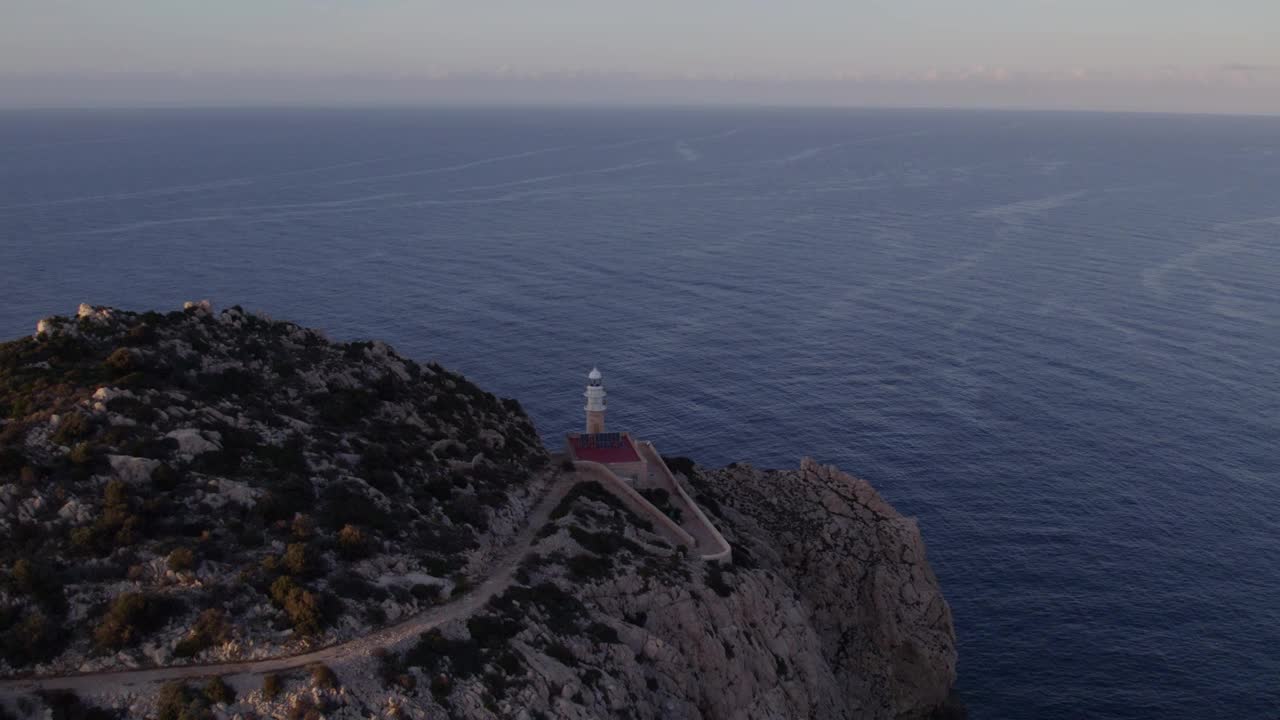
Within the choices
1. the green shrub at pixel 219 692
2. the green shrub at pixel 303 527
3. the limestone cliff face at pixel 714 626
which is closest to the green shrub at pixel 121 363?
the green shrub at pixel 303 527

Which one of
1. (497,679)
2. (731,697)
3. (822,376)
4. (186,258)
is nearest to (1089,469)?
(822,376)

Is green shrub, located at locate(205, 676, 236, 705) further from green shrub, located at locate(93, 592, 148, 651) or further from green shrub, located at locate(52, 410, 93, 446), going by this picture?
green shrub, located at locate(52, 410, 93, 446)

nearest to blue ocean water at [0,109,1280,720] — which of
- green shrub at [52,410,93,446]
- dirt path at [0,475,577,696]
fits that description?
dirt path at [0,475,577,696]

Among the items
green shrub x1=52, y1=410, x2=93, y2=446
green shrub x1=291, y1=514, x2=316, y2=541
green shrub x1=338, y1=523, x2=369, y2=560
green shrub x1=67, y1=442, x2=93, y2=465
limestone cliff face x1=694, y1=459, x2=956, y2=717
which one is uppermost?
green shrub x1=52, y1=410, x2=93, y2=446

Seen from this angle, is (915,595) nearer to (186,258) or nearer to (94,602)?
(94,602)

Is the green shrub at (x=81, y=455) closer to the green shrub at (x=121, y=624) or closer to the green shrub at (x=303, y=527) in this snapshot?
the green shrub at (x=121, y=624)

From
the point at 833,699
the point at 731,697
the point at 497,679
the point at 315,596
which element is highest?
the point at 315,596
